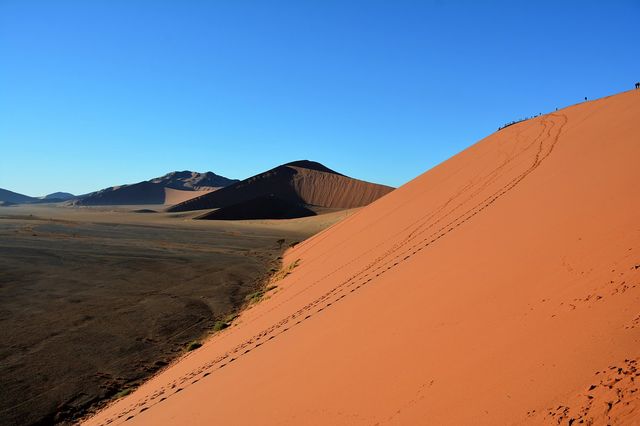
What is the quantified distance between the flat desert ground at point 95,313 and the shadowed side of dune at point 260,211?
43145 mm

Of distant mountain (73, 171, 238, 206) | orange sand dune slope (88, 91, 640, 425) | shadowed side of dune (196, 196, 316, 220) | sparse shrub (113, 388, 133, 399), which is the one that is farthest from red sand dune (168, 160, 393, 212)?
sparse shrub (113, 388, 133, 399)

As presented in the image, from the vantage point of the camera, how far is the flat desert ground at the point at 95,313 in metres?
9.15

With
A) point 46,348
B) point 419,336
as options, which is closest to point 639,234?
point 419,336

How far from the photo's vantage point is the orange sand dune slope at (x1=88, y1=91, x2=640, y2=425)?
11.3 ft

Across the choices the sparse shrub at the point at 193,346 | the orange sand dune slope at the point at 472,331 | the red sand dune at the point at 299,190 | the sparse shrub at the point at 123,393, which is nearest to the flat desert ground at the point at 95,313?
the sparse shrub at the point at 123,393

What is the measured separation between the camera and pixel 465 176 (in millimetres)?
17328

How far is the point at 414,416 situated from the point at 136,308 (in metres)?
13.0

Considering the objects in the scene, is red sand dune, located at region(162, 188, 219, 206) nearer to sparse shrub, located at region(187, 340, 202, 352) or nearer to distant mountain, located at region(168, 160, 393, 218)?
distant mountain, located at region(168, 160, 393, 218)

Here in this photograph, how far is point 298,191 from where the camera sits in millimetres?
101500

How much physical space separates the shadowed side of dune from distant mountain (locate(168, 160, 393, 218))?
11297 mm

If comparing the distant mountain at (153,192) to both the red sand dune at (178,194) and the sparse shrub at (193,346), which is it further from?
the sparse shrub at (193,346)

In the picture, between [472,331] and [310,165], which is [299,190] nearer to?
[310,165]

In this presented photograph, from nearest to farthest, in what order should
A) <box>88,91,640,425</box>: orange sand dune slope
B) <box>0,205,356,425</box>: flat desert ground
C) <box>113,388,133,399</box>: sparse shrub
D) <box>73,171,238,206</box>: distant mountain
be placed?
1. <box>88,91,640,425</box>: orange sand dune slope
2. <box>113,388,133,399</box>: sparse shrub
3. <box>0,205,356,425</box>: flat desert ground
4. <box>73,171,238,206</box>: distant mountain

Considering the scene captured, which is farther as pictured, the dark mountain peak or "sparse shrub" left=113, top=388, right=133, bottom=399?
the dark mountain peak
